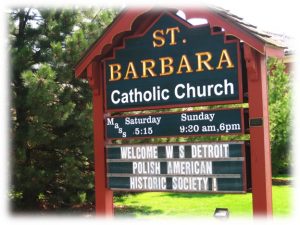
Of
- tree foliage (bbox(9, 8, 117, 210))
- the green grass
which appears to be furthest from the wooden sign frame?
the green grass

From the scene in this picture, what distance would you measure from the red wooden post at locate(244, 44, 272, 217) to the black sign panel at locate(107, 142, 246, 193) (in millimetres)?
184

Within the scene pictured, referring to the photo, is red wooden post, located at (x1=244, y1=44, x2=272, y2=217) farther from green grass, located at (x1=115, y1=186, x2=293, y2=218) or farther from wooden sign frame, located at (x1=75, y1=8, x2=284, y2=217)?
green grass, located at (x1=115, y1=186, x2=293, y2=218)

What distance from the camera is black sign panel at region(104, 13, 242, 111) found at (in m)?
5.89

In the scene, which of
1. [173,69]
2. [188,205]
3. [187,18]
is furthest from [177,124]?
[188,205]

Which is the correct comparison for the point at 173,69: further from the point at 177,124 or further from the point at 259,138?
the point at 259,138

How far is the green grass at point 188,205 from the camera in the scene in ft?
31.8

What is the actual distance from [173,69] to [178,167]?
58.0 inches

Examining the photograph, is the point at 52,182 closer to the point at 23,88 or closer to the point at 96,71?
the point at 23,88

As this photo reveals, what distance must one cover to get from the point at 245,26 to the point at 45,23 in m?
5.54

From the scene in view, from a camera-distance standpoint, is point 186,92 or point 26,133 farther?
point 26,133

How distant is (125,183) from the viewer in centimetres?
662

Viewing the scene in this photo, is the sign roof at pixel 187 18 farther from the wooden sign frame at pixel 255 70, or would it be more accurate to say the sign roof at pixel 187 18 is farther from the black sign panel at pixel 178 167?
the black sign panel at pixel 178 167

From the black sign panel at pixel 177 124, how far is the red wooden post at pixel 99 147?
174 millimetres

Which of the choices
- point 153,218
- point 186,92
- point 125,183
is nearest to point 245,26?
point 186,92
